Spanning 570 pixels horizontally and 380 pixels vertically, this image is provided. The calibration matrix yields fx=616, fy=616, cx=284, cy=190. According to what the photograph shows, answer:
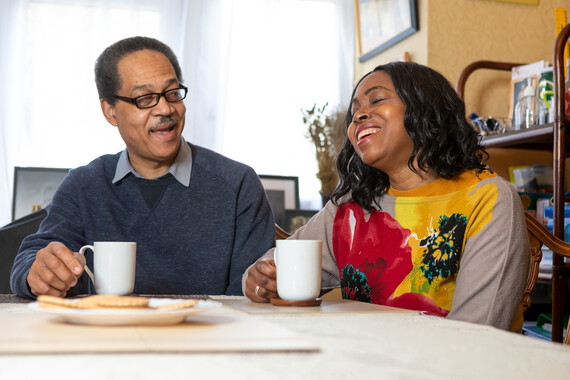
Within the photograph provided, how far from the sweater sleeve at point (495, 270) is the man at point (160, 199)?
558 millimetres

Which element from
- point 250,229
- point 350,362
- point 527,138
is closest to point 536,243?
point 250,229

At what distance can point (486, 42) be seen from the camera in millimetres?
2684

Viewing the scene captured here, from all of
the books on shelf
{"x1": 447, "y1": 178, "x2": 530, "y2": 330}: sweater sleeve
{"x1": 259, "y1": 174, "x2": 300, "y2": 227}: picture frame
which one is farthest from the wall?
{"x1": 447, "y1": 178, "x2": 530, "y2": 330}: sweater sleeve

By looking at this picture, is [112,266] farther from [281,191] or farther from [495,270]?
→ [281,191]

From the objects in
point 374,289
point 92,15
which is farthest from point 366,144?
point 92,15

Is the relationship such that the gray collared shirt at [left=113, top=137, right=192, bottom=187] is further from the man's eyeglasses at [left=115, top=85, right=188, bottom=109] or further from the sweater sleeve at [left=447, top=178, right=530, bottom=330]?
the sweater sleeve at [left=447, top=178, right=530, bottom=330]

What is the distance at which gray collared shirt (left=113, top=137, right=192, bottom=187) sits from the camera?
1.53 m

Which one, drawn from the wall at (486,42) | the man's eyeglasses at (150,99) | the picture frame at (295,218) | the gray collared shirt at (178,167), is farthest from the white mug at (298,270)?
the picture frame at (295,218)

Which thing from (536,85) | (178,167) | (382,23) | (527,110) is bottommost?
(178,167)

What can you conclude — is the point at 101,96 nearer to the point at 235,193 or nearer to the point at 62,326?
the point at 235,193

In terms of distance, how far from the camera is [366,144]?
4.50 ft

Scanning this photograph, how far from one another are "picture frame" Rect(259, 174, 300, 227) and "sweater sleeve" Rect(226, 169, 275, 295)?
Answer: 155 cm

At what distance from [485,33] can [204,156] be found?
1.64 metres

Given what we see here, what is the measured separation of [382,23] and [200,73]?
97cm
